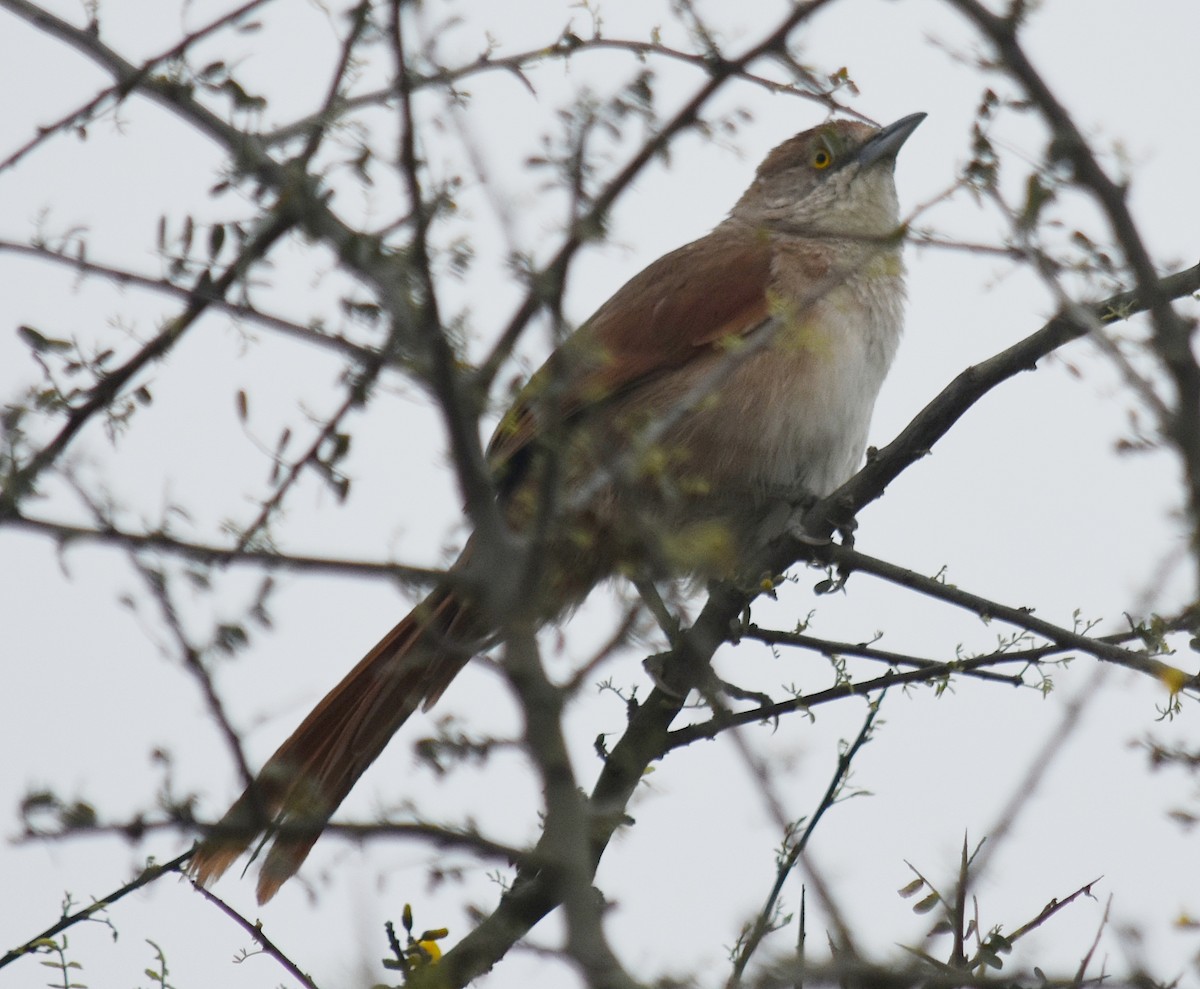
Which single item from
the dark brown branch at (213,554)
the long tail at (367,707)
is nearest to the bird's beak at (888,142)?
the long tail at (367,707)

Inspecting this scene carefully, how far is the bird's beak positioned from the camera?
20.6ft

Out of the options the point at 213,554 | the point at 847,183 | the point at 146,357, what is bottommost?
the point at 213,554

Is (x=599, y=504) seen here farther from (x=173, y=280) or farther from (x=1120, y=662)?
(x=1120, y=662)

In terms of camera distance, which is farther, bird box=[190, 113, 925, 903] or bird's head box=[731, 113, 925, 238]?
bird's head box=[731, 113, 925, 238]

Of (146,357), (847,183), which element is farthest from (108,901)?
(847,183)

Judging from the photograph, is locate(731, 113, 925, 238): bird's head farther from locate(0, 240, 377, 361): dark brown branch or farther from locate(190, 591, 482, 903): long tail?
locate(0, 240, 377, 361): dark brown branch

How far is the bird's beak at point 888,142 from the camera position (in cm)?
629

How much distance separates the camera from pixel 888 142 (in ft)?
20.7

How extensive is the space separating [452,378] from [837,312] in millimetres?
3665

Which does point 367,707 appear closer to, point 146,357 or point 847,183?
point 146,357

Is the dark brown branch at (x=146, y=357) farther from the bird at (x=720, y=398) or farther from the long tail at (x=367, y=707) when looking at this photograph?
the long tail at (x=367, y=707)

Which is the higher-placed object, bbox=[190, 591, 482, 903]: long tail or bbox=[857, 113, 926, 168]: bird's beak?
bbox=[857, 113, 926, 168]: bird's beak

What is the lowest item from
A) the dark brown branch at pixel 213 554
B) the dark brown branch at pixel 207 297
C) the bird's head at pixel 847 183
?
the dark brown branch at pixel 213 554

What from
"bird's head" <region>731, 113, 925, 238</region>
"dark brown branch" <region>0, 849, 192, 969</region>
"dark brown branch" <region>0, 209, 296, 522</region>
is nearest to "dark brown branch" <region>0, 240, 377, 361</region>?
"dark brown branch" <region>0, 209, 296, 522</region>
